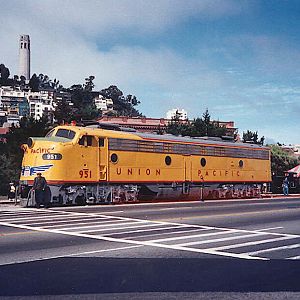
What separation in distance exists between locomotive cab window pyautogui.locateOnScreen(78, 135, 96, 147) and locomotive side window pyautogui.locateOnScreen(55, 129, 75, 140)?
47cm

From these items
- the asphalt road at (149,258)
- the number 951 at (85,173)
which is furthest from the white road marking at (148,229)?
the number 951 at (85,173)

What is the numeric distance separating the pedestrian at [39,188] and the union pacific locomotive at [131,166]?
0.35 m

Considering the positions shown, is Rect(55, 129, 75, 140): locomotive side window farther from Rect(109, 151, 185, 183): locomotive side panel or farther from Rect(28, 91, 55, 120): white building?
Rect(28, 91, 55, 120): white building

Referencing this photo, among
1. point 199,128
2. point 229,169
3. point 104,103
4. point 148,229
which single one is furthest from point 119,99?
point 148,229

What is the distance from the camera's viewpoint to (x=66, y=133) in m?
24.7

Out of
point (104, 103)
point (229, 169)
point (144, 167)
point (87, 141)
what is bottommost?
point (144, 167)

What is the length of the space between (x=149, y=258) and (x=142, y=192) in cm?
1764

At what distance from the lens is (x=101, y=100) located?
6580 inches

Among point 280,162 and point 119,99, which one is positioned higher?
point 119,99

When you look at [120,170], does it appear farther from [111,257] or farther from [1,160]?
[111,257]

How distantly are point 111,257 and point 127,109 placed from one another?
165 metres

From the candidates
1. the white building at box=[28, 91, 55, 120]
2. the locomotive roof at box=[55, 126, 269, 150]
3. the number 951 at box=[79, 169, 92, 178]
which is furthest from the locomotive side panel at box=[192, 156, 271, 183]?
the white building at box=[28, 91, 55, 120]

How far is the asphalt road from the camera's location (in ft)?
25.3

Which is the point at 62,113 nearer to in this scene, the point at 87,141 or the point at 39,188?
the point at 87,141
